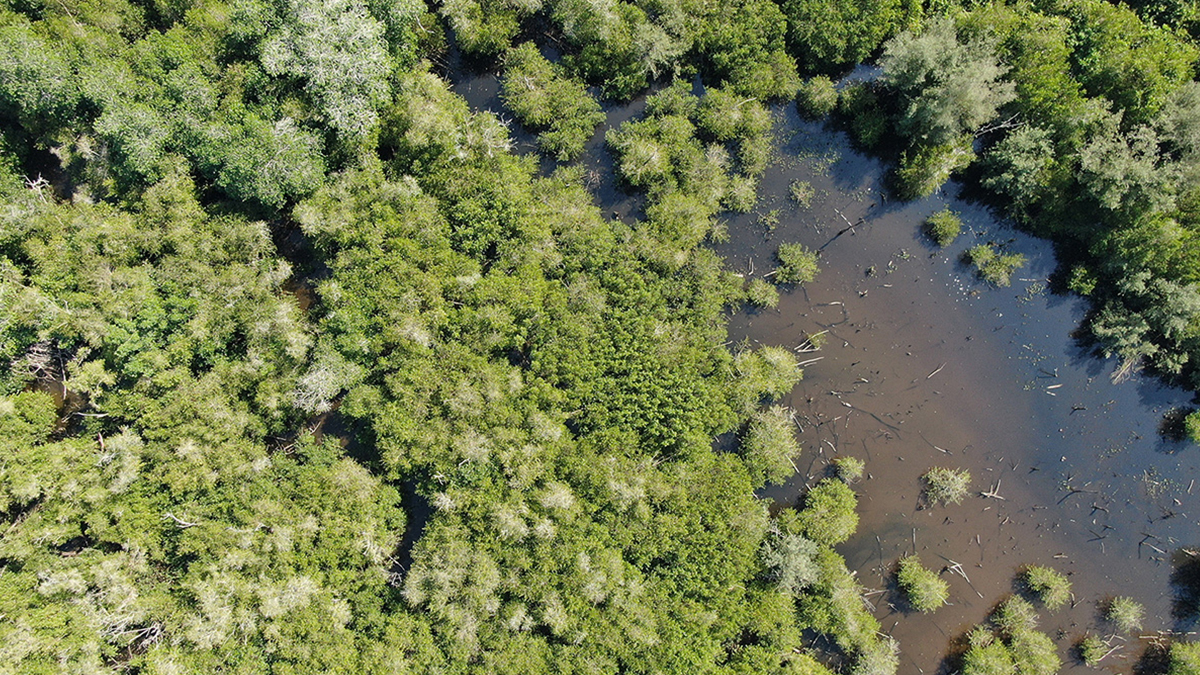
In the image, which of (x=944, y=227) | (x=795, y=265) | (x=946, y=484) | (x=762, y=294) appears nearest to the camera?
(x=946, y=484)

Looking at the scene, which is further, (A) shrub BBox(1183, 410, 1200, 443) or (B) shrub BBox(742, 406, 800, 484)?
(B) shrub BBox(742, 406, 800, 484)

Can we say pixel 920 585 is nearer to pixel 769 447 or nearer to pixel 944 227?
pixel 769 447

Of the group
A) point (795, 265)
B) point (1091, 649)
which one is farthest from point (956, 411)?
point (1091, 649)

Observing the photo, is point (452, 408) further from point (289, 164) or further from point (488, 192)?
point (289, 164)

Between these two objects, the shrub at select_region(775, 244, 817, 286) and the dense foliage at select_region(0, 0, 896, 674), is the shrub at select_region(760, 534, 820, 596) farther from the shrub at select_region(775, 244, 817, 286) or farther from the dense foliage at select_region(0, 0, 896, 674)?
the shrub at select_region(775, 244, 817, 286)

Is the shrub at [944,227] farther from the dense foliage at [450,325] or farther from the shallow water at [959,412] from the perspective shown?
the shallow water at [959,412]

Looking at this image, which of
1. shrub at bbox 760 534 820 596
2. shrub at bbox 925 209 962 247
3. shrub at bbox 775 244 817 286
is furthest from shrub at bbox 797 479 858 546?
shrub at bbox 925 209 962 247

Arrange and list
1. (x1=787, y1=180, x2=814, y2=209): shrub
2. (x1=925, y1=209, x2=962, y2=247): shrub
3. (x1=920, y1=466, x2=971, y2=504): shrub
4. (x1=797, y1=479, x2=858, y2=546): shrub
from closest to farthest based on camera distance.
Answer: (x1=797, y1=479, x2=858, y2=546): shrub, (x1=920, y1=466, x2=971, y2=504): shrub, (x1=925, y1=209, x2=962, y2=247): shrub, (x1=787, y1=180, x2=814, y2=209): shrub

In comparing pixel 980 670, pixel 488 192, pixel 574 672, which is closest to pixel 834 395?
pixel 980 670
